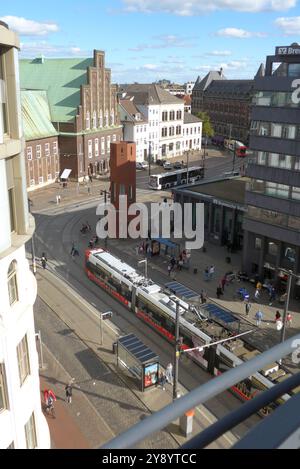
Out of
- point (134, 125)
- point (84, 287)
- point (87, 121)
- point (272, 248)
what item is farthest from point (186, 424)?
point (134, 125)

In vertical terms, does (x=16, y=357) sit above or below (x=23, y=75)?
below

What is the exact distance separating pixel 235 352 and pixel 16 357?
13732 millimetres

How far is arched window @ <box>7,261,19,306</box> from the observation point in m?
10.4

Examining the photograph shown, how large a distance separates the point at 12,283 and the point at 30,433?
4.38m

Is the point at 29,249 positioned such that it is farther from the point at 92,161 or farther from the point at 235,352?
the point at 92,161

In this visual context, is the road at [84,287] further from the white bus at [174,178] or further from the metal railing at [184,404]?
the metal railing at [184,404]

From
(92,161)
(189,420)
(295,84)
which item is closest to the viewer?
(189,420)

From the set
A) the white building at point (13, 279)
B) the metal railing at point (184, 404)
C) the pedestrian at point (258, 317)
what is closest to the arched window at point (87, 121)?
the pedestrian at point (258, 317)

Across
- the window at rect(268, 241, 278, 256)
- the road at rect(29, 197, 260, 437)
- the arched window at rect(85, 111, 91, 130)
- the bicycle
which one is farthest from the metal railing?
the arched window at rect(85, 111, 91, 130)

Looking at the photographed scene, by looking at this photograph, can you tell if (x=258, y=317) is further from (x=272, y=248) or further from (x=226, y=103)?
(x=226, y=103)

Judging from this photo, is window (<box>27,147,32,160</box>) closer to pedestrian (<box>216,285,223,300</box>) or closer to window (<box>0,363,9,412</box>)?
pedestrian (<box>216,285,223,300</box>)

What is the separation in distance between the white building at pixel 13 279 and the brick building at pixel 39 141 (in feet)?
172

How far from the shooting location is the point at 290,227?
31.9 meters
